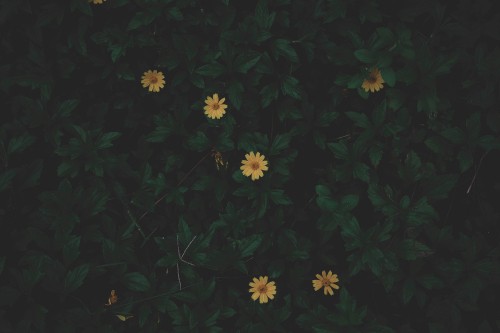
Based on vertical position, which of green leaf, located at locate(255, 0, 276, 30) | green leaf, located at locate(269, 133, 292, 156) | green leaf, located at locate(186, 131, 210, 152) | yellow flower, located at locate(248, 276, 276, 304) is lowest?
yellow flower, located at locate(248, 276, 276, 304)

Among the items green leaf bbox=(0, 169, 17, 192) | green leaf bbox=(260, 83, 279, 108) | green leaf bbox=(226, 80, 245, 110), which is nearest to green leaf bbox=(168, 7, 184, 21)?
green leaf bbox=(226, 80, 245, 110)

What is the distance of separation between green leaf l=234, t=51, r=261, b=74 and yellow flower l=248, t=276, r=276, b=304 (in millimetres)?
805

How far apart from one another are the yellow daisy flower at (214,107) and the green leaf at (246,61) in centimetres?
15

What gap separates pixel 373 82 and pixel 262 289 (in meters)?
0.91

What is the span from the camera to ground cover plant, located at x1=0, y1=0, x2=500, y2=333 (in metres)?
1.81

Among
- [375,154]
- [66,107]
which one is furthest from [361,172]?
[66,107]

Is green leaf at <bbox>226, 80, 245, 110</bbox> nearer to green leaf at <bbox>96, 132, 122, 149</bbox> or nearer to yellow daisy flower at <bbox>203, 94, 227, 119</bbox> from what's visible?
yellow daisy flower at <bbox>203, 94, 227, 119</bbox>

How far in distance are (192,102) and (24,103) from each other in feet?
2.17

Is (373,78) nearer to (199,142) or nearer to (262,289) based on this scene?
(199,142)

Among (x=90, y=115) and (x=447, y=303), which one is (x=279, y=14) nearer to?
(x=90, y=115)

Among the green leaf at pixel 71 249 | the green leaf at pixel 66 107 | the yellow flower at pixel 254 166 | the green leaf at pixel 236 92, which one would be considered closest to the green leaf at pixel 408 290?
the yellow flower at pixel 254 166

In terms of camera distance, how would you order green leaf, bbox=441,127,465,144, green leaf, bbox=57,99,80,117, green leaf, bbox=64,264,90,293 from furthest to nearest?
green leaf, bbox=57,99,80,117
green leaf, bbox=441,127,465,144
green leaf, bbox=64,264,90,293

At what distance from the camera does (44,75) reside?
1956 mm

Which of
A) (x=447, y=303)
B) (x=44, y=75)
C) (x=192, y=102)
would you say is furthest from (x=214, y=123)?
(x=447, y=303)
